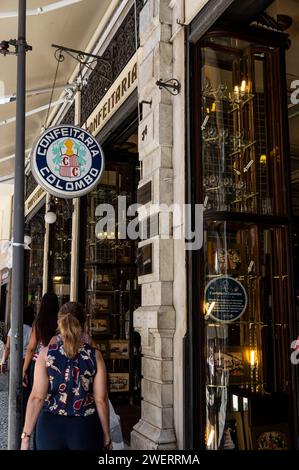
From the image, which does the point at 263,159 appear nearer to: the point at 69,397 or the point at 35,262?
the point at 69,397

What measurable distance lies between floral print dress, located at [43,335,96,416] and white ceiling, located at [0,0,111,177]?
224 inches

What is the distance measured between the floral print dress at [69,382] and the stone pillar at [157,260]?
4.34 ft

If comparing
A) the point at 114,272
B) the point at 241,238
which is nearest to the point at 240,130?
the point at 241,238

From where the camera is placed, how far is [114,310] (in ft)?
27.6

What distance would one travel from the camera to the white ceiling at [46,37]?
734cm

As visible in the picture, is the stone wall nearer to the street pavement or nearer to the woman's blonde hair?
the woman's blonde hair

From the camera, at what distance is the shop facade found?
4422 millimetres

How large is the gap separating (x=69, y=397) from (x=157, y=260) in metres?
1.84

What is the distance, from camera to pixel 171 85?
15.9 feet

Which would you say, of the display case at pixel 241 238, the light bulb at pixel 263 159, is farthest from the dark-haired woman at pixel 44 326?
the light bulb at pixel 263 159
